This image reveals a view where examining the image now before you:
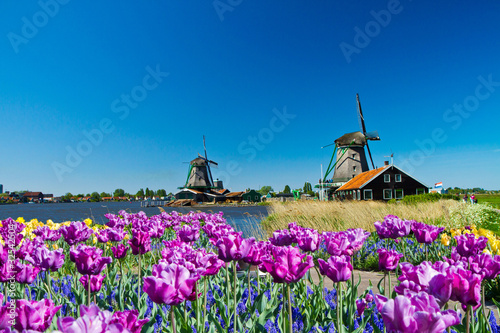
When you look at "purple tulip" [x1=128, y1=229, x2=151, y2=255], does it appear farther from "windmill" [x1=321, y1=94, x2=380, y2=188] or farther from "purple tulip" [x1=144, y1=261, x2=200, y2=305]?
"windmill" [x1=321, y1=94, x2=380, y2=188]

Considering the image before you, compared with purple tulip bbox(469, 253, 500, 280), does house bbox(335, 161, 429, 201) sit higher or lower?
higher

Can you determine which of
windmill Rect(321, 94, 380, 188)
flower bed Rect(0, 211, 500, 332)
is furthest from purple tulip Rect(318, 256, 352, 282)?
windmill Rect(321, 94, 380, 188)

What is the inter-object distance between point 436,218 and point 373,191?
23.0 m

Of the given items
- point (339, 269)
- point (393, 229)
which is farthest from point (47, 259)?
point (393, 229)

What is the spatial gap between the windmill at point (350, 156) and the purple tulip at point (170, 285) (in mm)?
39819

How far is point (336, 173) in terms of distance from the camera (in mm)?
41188

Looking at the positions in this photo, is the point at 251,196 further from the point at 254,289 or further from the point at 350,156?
the point at 254,289

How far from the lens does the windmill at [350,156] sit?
39875 mm

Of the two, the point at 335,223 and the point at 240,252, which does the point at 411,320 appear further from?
the point at 335,223

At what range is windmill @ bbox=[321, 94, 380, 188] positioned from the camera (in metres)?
39.9

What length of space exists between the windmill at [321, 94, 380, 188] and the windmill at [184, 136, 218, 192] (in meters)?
26.3

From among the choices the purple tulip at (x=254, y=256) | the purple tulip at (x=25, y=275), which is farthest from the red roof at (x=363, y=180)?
the purple tulip at (x=25, y=275)

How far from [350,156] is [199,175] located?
29.3 m

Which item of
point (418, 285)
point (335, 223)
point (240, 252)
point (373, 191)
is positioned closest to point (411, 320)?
point (418, 285)
